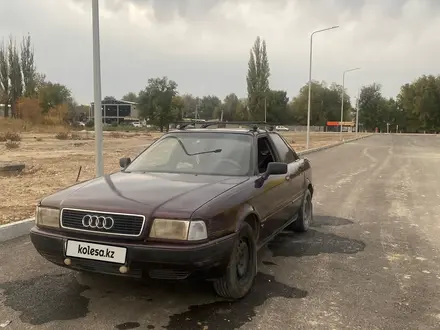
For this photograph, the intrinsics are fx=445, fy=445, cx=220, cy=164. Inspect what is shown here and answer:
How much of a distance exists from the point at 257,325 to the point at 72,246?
1570 millimetres

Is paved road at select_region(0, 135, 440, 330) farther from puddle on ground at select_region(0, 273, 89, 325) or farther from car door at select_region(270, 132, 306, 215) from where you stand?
car door at select_region(270, 132, 306, 215)

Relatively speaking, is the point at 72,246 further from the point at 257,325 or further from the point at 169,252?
the point at 257,325

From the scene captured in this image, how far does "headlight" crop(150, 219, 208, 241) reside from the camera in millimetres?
3309

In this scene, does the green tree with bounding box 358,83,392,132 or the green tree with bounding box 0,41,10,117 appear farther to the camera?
the green tree with bounding box 358,83,392,132

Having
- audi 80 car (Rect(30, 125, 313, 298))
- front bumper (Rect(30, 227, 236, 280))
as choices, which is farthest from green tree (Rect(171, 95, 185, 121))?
front bumper (Rect(30, 227, 236, 280))

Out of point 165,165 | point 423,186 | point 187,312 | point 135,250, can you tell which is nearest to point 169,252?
point 135,250

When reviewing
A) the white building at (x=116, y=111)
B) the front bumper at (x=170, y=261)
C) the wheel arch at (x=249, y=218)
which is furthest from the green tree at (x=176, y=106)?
the front bumper at (x=170, y=261)

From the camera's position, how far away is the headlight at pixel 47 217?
3650mm

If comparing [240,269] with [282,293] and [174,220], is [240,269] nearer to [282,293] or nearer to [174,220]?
[282,293]

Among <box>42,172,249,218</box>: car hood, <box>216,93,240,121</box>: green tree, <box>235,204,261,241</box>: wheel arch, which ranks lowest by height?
<box>235,204,261,241</box>: wheel arch

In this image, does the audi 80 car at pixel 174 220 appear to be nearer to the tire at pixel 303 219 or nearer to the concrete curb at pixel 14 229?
the tire at pixel 303 219

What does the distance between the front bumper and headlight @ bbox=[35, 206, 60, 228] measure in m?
0.26

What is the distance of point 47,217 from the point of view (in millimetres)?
3717

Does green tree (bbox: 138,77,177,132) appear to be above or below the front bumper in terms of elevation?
above
